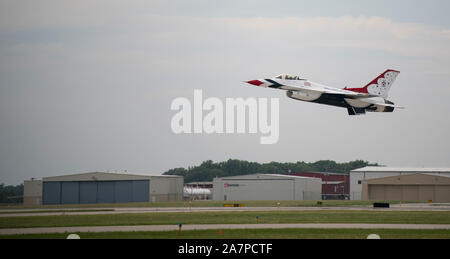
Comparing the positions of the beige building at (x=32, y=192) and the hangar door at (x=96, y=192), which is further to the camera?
the beige building at (x=32, y=192)

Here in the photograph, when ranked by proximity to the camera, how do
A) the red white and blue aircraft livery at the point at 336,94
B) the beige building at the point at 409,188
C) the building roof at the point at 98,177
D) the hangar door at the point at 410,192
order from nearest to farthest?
the red white and blue aircraft livery at the point at 336,94
the hangar door at the point at 410,192
the beige building at the point at 409,188
the building roof at the point at 98,177

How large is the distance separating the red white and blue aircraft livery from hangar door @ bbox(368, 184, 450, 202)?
143 ft

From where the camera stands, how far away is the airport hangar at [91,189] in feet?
376

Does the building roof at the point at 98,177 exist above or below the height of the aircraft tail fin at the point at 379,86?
below

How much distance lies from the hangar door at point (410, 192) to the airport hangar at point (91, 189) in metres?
42.1

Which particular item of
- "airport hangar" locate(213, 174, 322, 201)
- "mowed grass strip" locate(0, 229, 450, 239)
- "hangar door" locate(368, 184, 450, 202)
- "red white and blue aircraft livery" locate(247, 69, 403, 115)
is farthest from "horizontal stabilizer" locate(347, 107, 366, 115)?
"airport hangar" locate(213, 174, 322, 201)

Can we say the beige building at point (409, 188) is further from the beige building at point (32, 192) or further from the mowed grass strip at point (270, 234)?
the mowed grass strip at point (270, 234)

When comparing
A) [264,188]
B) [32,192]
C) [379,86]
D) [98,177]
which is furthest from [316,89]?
[32,192]

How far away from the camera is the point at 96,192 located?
11488cm

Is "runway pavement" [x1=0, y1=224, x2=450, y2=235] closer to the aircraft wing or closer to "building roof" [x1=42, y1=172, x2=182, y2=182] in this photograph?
the aircraft wing

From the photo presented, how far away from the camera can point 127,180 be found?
115750mm

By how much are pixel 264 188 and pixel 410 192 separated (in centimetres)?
2823

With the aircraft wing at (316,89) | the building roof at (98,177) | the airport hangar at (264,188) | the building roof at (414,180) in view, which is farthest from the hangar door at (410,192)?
the aircraft wing at (316,89)
